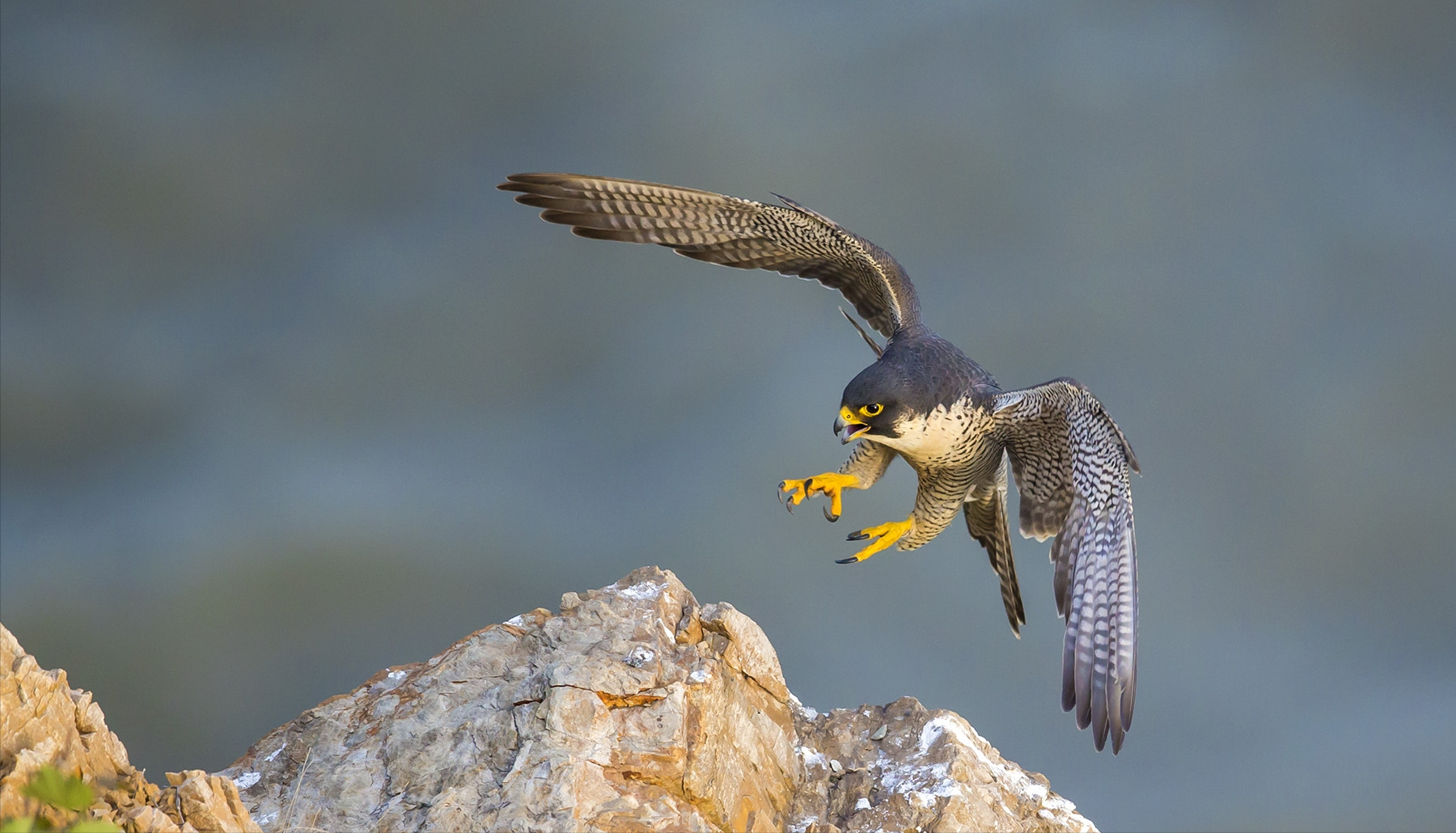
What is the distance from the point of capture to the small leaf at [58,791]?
69.6 inches

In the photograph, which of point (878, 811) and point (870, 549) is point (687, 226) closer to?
point (870, 549)

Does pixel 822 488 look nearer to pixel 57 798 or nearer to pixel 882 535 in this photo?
pixel 882 535

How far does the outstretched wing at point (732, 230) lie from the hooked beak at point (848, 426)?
2.16ft

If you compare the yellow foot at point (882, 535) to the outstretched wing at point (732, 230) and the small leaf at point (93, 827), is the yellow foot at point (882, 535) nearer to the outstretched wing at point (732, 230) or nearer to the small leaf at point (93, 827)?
the outstretched wing at point (732, 230)

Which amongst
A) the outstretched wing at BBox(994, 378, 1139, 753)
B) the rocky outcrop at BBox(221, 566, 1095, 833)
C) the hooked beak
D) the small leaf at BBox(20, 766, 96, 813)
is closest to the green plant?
the small leaf at BBox(20, 766, 96, 813)

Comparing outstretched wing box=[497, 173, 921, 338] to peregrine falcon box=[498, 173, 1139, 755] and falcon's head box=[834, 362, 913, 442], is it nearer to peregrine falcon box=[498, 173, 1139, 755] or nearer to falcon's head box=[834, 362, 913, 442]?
peregrine falcon box=[498, 173, 1139, 755]

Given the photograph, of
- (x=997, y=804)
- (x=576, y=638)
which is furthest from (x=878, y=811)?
(x=576, y=638)

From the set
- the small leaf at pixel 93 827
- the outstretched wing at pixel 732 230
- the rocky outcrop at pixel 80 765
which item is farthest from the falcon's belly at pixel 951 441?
the small leaf at pixel 93 827

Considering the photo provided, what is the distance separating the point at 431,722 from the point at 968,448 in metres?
1.77

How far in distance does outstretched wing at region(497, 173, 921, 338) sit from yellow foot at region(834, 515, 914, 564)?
65 cm

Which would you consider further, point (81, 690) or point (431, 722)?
point (431, 722)

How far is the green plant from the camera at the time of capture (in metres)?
1.73

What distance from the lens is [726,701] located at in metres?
2.80

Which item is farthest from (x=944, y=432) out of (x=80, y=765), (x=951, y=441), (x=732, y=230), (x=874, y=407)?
(x=80, y=765)
